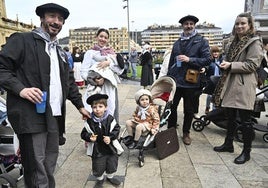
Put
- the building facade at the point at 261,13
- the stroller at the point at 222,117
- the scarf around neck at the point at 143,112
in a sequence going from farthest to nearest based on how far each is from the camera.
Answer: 1. the building facade at the point at 261,13
2. the stroller at the point at 222,117
3. the scarf around neck at the point at 143,112

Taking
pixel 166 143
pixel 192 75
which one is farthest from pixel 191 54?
pixel 166 143

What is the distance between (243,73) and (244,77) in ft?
0.20

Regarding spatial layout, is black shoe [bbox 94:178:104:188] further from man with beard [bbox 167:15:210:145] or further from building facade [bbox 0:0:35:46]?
building facade [bbox 0:0:35:46]

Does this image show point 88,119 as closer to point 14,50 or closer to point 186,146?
point 14,50

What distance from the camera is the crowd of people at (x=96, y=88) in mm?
1975

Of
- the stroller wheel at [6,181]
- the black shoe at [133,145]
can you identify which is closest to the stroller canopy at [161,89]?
the black shoe at [133,145]

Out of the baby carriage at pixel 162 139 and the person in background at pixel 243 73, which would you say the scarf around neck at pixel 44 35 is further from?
the person in background at pixel 243 73

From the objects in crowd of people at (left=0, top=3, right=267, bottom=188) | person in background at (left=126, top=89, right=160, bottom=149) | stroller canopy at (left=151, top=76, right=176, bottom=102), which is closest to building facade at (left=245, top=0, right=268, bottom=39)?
stroller canopy at (left=151, top=76, right=176, bottom=102)

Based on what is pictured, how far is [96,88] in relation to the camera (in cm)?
357

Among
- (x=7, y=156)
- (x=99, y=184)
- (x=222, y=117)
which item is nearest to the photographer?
(x=7, y=156)

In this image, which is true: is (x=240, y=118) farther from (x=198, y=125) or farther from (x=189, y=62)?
(x=198, y=125)

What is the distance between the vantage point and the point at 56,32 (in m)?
2.15

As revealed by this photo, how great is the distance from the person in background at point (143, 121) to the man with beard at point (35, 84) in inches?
59.4

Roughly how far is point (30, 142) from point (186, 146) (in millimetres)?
2843
